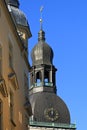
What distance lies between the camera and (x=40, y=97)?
262ft

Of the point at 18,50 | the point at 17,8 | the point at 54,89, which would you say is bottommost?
the point at 18,50

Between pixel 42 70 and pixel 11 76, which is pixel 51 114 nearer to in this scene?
pixel 42 70

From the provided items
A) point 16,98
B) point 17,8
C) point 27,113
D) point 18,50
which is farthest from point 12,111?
point 17,8

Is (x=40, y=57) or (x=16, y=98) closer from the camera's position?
(x=16, y=98)

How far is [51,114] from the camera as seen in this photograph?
79.2m

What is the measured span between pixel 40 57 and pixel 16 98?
198 feet

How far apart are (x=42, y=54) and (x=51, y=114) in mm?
8603

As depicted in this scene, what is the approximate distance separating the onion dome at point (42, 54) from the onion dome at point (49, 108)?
15.1 ft

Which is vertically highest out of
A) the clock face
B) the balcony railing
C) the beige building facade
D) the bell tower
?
the bell tower

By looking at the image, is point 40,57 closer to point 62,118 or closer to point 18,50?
point 62,118

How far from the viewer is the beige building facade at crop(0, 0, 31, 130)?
61.1ft

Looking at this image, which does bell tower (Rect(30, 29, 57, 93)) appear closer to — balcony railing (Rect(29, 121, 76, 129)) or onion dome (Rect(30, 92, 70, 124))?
onion dome (Rect(30, 92, 70, 124))

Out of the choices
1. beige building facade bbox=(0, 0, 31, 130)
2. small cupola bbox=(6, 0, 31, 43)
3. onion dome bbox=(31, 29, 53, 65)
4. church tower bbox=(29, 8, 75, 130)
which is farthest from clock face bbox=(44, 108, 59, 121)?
beige building facade bbox=(0, 0, 31, 130)

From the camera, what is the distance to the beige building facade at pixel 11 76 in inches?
733
